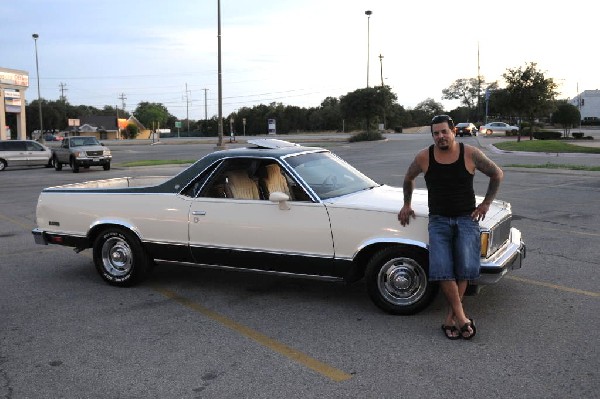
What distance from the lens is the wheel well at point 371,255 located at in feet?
16.4

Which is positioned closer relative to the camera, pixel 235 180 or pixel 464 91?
pixel 235 180

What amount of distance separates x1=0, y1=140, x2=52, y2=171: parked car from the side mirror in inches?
1047

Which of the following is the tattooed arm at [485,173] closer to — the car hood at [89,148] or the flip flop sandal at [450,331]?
the flip flop sandal at [450,331]

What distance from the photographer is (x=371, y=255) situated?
5285 millimetres

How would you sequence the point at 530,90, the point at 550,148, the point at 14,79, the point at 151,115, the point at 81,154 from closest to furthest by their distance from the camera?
the point at 81,154
the point at 550,148
the point at 530,90
the point at 14,79
the point at 151,115

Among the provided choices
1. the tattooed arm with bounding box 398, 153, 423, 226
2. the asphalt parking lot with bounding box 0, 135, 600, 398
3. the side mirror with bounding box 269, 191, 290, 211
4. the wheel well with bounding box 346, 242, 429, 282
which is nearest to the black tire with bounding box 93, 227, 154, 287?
the asphalt parking lot with bounding box 0, 135, 600, 398

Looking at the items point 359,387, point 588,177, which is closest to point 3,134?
point 588,177

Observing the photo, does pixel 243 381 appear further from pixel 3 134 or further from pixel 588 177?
pixel 3 134

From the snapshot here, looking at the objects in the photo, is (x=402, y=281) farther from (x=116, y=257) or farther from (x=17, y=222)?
(x=17, y=222)

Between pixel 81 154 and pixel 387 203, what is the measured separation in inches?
914

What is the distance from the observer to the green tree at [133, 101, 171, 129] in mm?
147375

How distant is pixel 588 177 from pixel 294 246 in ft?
53.3

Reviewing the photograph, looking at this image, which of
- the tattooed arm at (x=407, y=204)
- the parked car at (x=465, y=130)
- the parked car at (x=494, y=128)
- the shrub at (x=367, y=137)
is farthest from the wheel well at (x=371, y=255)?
the parked car at (x=494, y=128)

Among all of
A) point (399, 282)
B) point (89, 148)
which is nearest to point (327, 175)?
point (399, 282)
